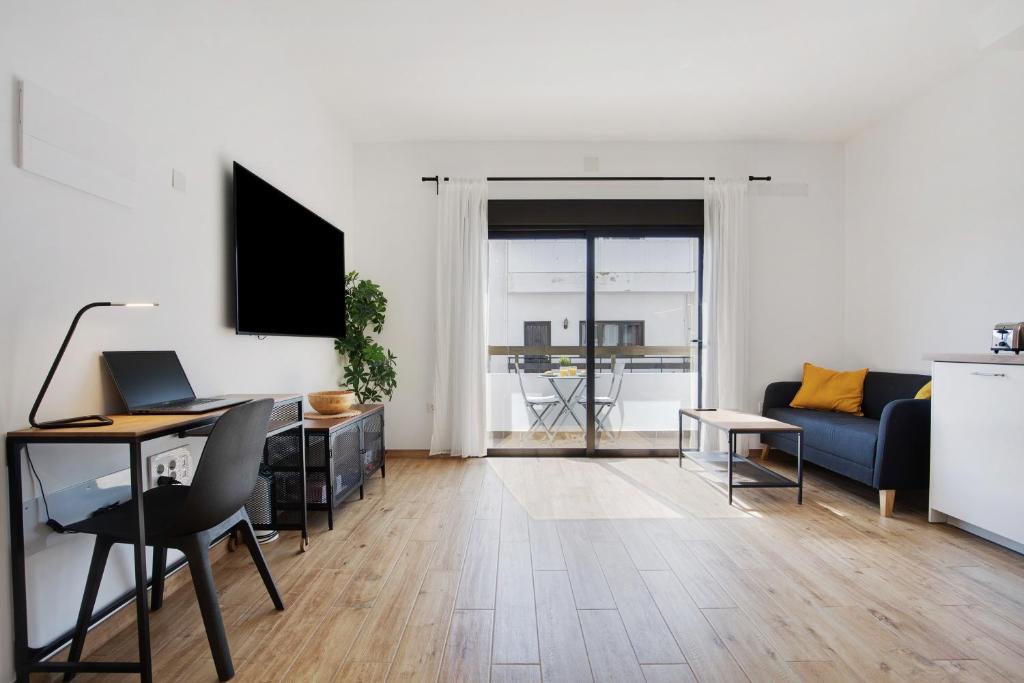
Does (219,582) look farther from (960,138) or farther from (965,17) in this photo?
(960,138)

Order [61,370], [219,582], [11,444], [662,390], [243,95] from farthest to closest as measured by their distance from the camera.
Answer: [662,390] < [243,95] < [219,582] < [61,370] < [11,444]

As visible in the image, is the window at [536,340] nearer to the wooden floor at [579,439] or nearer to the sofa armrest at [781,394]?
the wooden floor at [579,439]

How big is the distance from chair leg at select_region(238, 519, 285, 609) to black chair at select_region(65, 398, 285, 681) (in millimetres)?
136

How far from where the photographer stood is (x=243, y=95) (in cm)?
266

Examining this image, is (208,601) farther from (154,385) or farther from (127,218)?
(127,218)

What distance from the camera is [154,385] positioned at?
6.23 ft

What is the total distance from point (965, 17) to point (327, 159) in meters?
4.18

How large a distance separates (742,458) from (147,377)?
3.87 metres

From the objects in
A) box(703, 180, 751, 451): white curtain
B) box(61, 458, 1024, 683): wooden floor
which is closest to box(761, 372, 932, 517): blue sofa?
box(61, 458, 1024, 683): wooden floor

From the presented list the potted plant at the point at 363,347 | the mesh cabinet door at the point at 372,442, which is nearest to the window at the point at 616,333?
the potted plant at the point at 363,347

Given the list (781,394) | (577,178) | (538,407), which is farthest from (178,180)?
(781,394)

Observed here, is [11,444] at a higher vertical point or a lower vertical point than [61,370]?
lower

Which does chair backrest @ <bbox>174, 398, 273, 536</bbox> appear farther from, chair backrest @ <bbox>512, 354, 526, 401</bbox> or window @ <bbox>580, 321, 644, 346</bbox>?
window @ <bbox>580, 321, 644, 346</bbox>

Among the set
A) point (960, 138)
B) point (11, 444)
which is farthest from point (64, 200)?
point (960, 138)
